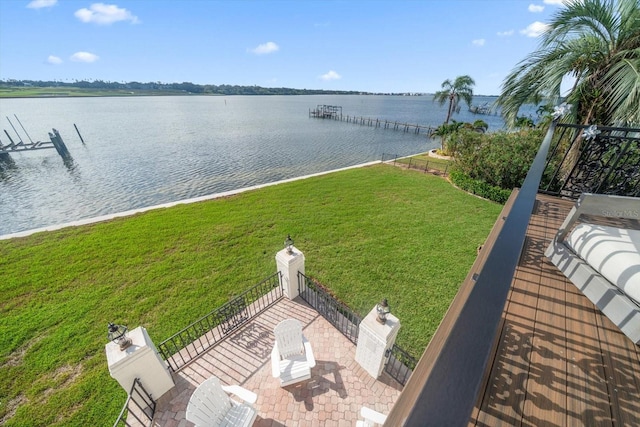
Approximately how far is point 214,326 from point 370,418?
4463 mm

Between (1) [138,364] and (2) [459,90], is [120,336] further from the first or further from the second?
(2) [459,90]

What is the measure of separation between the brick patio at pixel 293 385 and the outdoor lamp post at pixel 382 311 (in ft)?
5.19

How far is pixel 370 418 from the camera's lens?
3.99 meters

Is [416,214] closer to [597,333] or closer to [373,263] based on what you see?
[373,263]

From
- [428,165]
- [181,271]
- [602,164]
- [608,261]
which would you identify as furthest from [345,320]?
[428,165]

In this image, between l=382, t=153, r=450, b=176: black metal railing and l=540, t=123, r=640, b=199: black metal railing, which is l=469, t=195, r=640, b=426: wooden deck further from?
l=382, t=153, r=450, b=176: black metal railing

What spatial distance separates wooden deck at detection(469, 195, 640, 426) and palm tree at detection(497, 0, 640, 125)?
4.56m

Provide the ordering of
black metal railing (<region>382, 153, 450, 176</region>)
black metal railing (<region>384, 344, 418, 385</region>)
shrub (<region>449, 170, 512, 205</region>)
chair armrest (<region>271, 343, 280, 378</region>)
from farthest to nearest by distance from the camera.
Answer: black metal railing (<region>382, 153, 450, 176</region>) < shrub (<region>449, 170, 512, 205</region>) < black metal railing (<region>384, 344, 418, 385</region>) < chair armrest (<region>271, 343, 280, 378</region>)

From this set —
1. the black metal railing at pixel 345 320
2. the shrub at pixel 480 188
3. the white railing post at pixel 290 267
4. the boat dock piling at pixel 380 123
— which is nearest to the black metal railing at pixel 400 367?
the black metal railing at pixel 345 320

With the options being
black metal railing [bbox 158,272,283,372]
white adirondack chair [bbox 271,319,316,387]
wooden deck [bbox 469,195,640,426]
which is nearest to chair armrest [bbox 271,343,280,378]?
white adirondack chair [bbox 271,319,316,387]

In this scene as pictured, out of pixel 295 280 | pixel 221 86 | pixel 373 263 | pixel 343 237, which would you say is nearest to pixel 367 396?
pixel 295 280

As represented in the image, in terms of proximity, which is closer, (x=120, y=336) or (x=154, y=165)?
(x=120, y=336)

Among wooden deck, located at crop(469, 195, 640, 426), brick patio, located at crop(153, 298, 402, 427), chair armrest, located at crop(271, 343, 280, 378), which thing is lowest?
brick patio, located at crop(153, 298, 402, 427)

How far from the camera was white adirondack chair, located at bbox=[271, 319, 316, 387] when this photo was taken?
484cm
